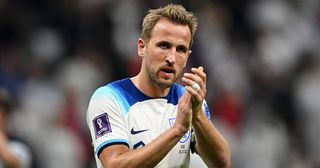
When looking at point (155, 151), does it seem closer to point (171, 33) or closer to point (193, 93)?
point (193, 93)

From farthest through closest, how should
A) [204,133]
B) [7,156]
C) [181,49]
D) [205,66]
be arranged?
1. [205,66]
2. [7,156]
3. [181,49]
4. [204,133]

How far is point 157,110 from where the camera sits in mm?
6996

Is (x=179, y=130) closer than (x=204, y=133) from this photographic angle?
Yes

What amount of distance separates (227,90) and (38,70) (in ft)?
9.89

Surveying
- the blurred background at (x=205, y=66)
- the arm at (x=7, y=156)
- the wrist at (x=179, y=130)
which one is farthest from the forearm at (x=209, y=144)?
the blurred background at (x=205, y=66)

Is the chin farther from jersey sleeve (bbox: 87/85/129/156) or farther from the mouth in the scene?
jersey sleeve (bbox: 87/85/129/156)

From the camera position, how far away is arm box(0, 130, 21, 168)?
10.0 m

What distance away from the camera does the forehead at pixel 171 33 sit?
22.1 feet

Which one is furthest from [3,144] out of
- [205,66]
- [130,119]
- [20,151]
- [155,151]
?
[205,66]

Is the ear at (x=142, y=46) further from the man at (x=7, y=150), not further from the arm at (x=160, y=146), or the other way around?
the man at (x=7, y=150)

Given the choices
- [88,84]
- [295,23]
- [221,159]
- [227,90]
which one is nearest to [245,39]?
[295,23]

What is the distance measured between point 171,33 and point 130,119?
68 cm

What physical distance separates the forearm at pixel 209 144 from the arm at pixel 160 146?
7.1 inches

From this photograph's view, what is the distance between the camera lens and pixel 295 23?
683 inches
